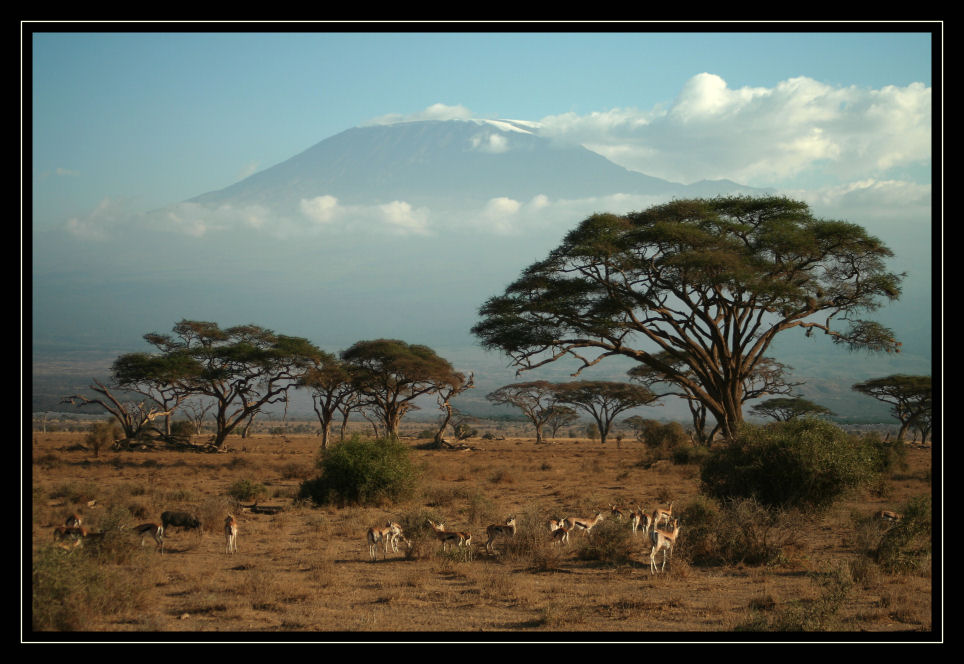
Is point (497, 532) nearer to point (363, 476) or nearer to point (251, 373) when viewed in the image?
point (363, 476)

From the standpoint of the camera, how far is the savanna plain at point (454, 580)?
7406 mm

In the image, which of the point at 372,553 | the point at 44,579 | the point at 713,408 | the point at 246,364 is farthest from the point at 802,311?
the point at 246,364

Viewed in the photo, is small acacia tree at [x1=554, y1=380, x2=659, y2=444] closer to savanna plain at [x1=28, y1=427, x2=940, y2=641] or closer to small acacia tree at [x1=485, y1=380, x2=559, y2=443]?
small acacia tree at [x1=485, y1=380, x2=559, y2=443]

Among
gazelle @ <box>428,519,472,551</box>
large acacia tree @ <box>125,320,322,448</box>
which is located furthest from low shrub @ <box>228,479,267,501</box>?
large acacia tree @ <box>125,320,322,448</box>

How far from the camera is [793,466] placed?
13.0 meters

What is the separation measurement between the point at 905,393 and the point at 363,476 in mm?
42610

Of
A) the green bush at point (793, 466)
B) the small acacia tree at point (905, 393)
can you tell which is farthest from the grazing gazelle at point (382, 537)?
the small acacia tree at point (905, 393)

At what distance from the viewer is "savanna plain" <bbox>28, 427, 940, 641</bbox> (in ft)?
24.3

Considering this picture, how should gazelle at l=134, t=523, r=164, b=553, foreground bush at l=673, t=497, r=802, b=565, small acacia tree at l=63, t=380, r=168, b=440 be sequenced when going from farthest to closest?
small acacia tree at l=63, t=380, r=168, b=440 → gazelle at l=134, t=523, r=164, b=553 → foreground bush at l=673, t=497, r=802, b=565

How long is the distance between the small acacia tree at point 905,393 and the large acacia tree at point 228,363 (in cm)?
3596

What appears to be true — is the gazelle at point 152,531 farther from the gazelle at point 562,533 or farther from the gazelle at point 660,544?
the gazelle at point 660,544

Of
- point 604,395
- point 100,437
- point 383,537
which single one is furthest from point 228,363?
point 604,395

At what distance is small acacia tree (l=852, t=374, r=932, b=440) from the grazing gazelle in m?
43.1
